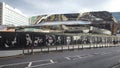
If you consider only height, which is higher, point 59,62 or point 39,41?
point 39,41

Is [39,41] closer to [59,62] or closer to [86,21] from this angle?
[59,62]

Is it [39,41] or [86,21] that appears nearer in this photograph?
[39,41]

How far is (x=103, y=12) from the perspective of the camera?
532ft

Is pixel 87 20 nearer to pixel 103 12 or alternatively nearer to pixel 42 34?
pixel 103 12

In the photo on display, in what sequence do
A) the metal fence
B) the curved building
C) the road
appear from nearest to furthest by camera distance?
the road → the metal fence → the curved building

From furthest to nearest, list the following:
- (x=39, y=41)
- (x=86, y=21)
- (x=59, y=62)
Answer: (x=86, y=21)
(x=39, y=41)
(x=59, y=62)

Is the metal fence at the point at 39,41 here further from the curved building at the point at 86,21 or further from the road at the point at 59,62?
the curved building at the point at 86,21

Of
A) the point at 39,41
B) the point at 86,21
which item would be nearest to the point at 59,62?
the point at 39,41

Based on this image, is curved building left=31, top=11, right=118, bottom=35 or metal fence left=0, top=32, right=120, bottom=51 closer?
metal fence left=0, top=32, right=120, bottom=51

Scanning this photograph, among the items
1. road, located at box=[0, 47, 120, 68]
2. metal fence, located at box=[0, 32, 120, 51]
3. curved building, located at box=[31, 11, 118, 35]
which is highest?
curved building, located at box=[31, 11, 118, 35]

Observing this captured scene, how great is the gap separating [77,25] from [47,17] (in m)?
31.7

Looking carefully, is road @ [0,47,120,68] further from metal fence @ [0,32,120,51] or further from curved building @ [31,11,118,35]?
curved building @ [31,11,118,35]

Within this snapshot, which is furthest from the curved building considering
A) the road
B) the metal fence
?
the road

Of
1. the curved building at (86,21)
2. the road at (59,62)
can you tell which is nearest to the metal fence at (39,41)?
the road at (59,62)
